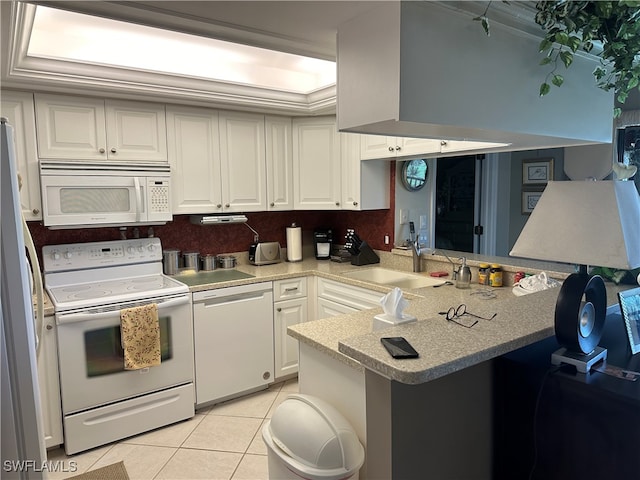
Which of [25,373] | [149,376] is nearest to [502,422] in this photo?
[25,373]

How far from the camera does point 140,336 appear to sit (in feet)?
8.73

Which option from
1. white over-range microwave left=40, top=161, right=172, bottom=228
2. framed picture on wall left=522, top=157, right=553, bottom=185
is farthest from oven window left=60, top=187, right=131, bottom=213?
framed picture on wall left=522, top=157, right=553, bottom=185

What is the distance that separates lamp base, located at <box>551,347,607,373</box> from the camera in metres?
1.43

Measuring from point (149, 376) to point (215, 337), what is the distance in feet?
1.62

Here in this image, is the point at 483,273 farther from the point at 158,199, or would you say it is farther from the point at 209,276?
the point at 158,199

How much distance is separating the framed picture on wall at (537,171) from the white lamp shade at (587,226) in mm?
2215

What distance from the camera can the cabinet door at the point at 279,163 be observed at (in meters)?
3.62

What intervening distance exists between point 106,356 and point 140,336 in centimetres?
22

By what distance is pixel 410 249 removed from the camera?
3.46 metres

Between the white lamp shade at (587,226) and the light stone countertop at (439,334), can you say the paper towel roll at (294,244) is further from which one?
the white lamp shade at (587,226)

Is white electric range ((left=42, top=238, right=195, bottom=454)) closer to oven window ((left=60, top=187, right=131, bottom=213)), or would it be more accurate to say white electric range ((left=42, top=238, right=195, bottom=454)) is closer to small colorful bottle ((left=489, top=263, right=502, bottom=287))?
oven window ((left=60, top=187, right=131, bottom=213))

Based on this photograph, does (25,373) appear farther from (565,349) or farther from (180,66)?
(180,66)

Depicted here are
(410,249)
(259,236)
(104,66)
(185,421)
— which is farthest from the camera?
(259,236)

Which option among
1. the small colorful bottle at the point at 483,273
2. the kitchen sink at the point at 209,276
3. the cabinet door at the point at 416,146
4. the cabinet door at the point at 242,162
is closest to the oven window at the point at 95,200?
the kitchen sink at the point at 209,276
